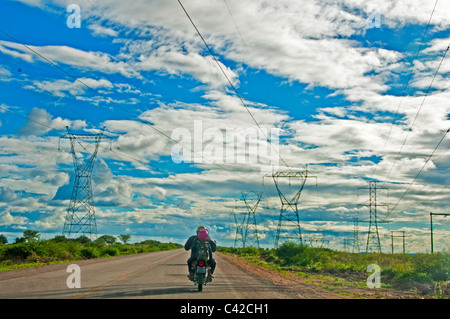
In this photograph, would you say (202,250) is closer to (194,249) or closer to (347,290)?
(194,249)

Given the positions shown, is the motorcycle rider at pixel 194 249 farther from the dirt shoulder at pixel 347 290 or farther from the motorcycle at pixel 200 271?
the dirt shoulder at pixel 347 290

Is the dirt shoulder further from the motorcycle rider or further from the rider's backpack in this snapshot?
the rider's backpack

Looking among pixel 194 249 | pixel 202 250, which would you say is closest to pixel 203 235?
pixel 202 250

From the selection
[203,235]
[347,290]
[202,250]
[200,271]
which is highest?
[203,235]

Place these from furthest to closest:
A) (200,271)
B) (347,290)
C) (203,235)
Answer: (347,290)
(203,235)
(200,271)

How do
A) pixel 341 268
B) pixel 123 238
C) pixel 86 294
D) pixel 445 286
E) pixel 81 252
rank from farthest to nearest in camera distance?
pixel 123 238
pixel 81 252
pixel 341 268
pixel 445 286
pixel 86 294

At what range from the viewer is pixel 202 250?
17234 mm
